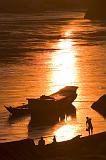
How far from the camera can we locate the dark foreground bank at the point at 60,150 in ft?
111

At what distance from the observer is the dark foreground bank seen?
111 feet

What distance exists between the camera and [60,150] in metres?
35.9

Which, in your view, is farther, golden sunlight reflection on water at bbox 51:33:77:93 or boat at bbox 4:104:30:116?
golden sunlight reflection on water at bbox 51:33:77:93

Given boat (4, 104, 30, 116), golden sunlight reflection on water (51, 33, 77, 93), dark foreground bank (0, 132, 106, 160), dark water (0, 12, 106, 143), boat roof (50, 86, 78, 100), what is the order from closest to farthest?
dark foreground bank (0, 132, 106, 160)
dark water (0, 12, 106, 143)
boat (4, 104, 30, 116)
boat roof (50, 86, 78, 100)
golden sunlight reflection on water (51, 33, 77, 93)

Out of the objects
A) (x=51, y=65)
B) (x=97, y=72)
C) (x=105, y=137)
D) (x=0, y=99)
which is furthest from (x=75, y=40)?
(x=105, y=137)

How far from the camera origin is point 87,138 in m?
37.5

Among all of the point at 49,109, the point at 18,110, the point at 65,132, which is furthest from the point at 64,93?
the point at 65,132

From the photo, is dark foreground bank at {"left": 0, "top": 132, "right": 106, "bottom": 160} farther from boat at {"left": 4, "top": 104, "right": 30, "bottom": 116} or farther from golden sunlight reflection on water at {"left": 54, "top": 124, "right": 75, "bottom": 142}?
boat at {"left": 4, "top": 104, "right": 30, "bottom": 116}

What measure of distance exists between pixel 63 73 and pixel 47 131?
1246 inches

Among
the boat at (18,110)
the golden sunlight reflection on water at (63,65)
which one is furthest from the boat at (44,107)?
the golden sunlight reflection on water at (63,65)

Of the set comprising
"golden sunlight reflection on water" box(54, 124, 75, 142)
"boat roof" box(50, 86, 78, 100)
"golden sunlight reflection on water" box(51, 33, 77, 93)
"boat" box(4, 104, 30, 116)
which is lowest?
"golden sunlight reflection on water" box(54, 124, 75, 142)

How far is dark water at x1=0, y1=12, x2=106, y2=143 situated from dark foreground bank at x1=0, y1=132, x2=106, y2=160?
8739mm

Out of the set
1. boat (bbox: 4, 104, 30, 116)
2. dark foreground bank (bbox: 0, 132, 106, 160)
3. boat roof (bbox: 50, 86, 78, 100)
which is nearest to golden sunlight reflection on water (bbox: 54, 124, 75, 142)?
boat (bbox: 4, 104, 30, 116)

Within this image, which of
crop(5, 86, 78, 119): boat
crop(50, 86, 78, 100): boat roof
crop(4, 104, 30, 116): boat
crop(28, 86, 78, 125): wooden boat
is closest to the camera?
crop(28, 86, 78, 125): wooden boat
